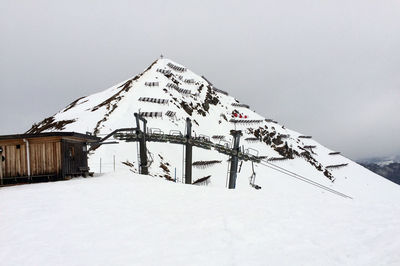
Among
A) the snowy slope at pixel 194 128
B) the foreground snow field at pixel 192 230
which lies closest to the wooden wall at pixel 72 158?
the foreground snow field at pixel 192 230

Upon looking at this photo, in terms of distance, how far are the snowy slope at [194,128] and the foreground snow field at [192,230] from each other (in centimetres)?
2017

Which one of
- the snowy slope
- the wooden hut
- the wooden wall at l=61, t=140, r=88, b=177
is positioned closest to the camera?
the wooden hut

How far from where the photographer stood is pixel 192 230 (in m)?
9.18

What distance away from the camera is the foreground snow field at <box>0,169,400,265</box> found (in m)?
7.07

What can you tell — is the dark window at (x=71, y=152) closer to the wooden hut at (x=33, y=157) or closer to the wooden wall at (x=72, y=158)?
the wooden wall at (x=72, y=158)

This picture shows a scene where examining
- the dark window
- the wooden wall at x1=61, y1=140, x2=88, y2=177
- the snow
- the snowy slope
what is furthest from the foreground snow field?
the snowy slope

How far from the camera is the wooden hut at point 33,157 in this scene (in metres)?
19.5

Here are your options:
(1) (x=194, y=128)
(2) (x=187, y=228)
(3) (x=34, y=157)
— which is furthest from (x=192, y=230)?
(1) (x=194, y=128)

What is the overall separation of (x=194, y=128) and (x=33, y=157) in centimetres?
5363

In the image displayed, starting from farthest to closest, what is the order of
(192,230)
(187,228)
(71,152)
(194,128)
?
1. (194,128)
2. (71,152)
3. (187,228)
4. (192,230)

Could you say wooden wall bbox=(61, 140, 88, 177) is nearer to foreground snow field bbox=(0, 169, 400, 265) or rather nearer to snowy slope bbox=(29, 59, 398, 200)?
foreground snow field bbox=(0, 169, 400, 265)

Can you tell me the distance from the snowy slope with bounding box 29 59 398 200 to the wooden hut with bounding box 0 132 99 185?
10.9m

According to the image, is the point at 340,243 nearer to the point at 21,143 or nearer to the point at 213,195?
the point at 213,195

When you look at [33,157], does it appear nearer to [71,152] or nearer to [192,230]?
[71,152]
